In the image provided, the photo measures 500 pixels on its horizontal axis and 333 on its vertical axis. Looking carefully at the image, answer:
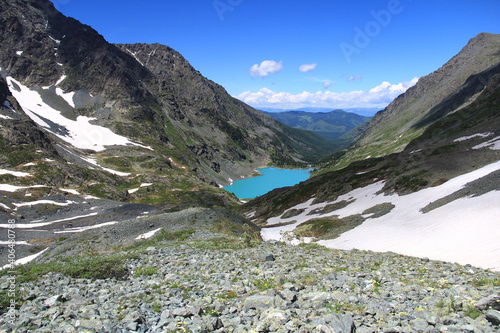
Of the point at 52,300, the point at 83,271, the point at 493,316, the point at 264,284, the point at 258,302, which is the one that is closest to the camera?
the point at 493,316

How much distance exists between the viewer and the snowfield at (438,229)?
24.4 meters

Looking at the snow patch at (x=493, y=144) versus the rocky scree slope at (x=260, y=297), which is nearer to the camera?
the rocky scree slope at (x=260, y=297)

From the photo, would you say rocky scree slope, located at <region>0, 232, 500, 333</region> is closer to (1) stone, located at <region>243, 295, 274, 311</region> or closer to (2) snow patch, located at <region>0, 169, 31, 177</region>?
(1) stone, located at <region>243, 295, 274, 311</region>

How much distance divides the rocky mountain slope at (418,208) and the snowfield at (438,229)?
8cm

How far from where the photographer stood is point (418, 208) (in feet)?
143

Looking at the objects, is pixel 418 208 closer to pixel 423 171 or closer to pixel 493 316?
pixel 423 171

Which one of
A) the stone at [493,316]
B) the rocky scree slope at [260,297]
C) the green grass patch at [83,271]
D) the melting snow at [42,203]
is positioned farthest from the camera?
the melting snow at [42,203]

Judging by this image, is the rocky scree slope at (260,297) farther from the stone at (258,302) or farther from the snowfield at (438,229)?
the snowfield at (438,229)

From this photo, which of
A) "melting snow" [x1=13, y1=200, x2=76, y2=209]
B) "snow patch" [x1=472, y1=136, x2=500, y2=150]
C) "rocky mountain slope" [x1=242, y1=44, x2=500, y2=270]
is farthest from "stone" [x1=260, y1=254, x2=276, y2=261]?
"melting snow" [x1=13, y1=200, x2=76, y2=209]

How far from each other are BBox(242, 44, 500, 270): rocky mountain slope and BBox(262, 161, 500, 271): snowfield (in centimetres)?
8

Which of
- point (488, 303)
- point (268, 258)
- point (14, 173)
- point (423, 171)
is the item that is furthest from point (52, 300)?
point (14, 173)

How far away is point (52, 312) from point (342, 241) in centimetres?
3670

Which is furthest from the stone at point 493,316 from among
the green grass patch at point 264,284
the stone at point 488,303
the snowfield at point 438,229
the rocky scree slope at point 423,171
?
the rocky scree slope at point 423,171

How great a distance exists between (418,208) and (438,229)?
37.9ft
